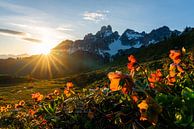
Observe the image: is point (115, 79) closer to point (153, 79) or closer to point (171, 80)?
point (153, 79)

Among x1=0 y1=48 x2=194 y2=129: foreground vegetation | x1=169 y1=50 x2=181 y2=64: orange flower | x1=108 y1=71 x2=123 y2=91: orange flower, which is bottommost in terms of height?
x1=0 y1=48 x2=194 y2=129: foreground vegetation

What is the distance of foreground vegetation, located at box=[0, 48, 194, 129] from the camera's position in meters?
5.30

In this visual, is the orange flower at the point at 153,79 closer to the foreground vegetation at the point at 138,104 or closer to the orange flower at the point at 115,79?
the foreground vegetation at the point at 138,104

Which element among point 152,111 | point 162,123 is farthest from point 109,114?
point 152,111

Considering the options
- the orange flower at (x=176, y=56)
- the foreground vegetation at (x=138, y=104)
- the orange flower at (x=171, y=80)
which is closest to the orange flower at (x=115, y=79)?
the foreground vegetation at (x=138, y=104)

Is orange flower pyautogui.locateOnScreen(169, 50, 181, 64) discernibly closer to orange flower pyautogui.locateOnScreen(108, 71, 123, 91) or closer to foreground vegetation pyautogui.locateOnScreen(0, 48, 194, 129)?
foreground vegetation pyautogui.locateOnScreen(0, 48, 194, 129)

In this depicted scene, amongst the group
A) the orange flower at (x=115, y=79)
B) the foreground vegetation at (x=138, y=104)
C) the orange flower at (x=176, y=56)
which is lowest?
the foreground vegetation at (x=138, y=104)

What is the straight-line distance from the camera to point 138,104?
5598mm

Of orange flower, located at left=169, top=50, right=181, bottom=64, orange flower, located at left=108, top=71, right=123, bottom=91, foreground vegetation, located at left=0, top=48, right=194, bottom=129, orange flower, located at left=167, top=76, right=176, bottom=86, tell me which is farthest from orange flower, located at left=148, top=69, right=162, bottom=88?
Result: orange flower, located at left=108, top=71, right=123, bottom=91

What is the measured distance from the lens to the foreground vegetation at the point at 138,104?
17.4ft

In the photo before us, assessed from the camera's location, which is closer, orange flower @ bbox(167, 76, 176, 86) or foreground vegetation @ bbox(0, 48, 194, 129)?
foreground vegetation @ bbox(0, 48, 194, 129)

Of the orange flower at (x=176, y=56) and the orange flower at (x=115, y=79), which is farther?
the orange flower at (x=176, y=56)

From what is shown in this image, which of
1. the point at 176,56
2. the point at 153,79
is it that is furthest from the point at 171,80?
the point at 176,56

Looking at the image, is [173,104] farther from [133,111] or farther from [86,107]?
[86,107]
